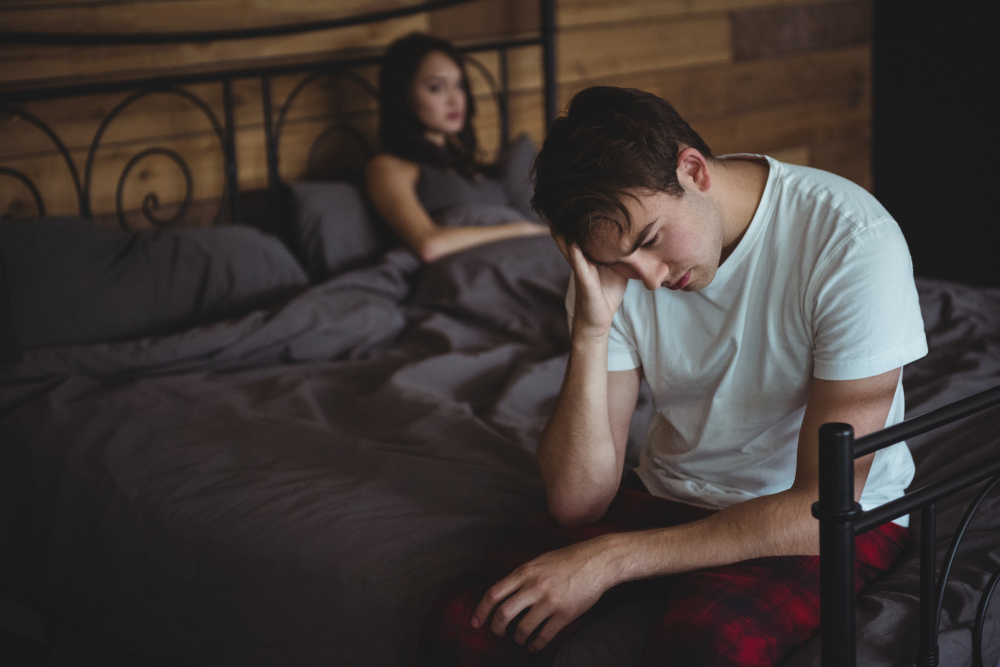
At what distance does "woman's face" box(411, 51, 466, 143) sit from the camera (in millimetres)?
2354

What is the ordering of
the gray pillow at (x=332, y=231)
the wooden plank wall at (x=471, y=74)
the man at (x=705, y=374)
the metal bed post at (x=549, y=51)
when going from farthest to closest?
the metal bed post at (x=549, y=51), the gray pillow at (x=332, y=231), the wooden plank wall at (x=471, y=74), the man at (x=705, y=374)

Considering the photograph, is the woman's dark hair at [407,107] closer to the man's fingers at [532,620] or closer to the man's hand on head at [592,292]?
the man's hand on head at [592,292]

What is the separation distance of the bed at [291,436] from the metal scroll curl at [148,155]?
15 millimetres

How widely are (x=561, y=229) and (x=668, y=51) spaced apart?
245 cm

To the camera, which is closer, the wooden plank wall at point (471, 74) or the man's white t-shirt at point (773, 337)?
the man's white t-shirt at point (773, 337)

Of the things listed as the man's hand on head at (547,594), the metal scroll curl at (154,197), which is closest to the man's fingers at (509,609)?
the man's hand on head at (547,594)

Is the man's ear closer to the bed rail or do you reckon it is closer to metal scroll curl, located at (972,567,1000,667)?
the bed rail

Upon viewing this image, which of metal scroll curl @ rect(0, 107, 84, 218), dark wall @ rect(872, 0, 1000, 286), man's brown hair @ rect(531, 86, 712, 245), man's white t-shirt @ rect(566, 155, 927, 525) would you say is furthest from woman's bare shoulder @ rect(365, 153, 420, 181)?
dark wall @ rect(872, 0, 1000, 286)

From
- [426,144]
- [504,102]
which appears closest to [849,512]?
[426,144]

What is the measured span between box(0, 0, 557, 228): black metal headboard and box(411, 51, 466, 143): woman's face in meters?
0.19

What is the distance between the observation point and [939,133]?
367cm

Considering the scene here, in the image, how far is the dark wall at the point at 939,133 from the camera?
3529 millimetres

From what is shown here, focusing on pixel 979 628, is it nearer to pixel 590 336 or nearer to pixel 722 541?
pixel 722 541

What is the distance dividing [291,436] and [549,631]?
67cm
